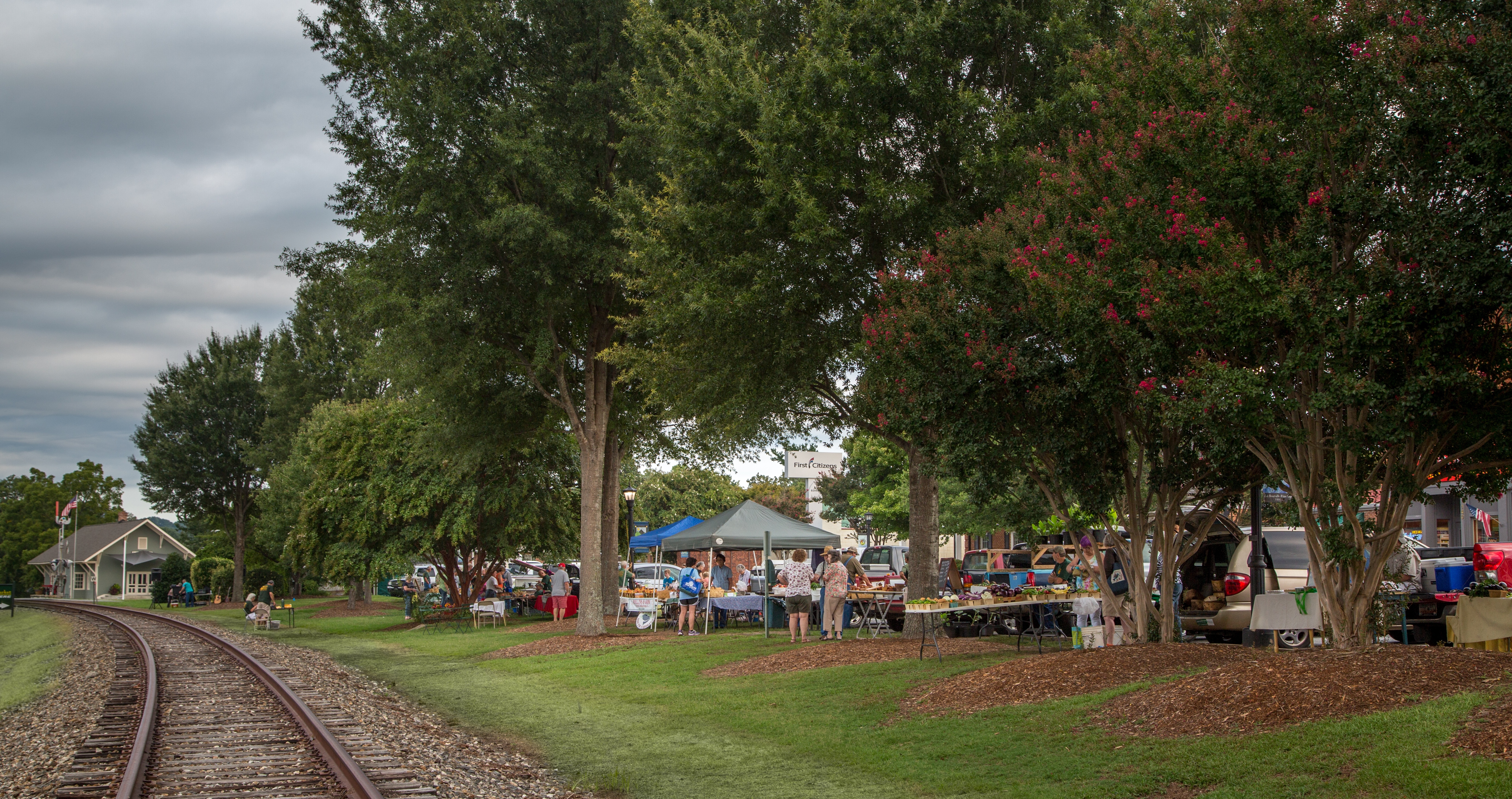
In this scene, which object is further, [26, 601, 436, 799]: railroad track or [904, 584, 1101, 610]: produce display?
[904, 584, 1101, 610]: produce display

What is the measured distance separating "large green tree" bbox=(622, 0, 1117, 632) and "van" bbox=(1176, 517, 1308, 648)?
12.6 ft

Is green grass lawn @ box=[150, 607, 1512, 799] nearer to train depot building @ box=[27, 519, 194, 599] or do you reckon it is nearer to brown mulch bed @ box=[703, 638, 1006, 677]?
brown mulch bed @ box=[703, 638, 1006, 677]

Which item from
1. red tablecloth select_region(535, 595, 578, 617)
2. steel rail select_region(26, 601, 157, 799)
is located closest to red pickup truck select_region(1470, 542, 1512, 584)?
steel rail select_region(26, 601, 157, 799)

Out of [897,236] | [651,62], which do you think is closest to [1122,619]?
[897,236]

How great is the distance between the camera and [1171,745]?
781cm

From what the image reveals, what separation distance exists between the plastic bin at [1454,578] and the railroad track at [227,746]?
41.2ft

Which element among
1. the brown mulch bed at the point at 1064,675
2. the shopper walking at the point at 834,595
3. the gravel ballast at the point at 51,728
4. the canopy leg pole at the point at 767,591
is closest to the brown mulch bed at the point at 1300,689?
the brown mulch bed at the point at 1064,675

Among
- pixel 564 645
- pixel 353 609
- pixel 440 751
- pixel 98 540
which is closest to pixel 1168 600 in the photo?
pixel 440 751

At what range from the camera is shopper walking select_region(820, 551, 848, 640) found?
17531 mm

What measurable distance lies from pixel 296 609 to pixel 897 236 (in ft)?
121

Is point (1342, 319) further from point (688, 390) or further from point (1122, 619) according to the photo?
point (688, 390)

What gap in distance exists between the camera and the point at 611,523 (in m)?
25.6

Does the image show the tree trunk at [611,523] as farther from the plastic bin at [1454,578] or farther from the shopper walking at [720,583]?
the plastic bin at [1454,578]

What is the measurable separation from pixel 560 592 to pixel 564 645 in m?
7.54
